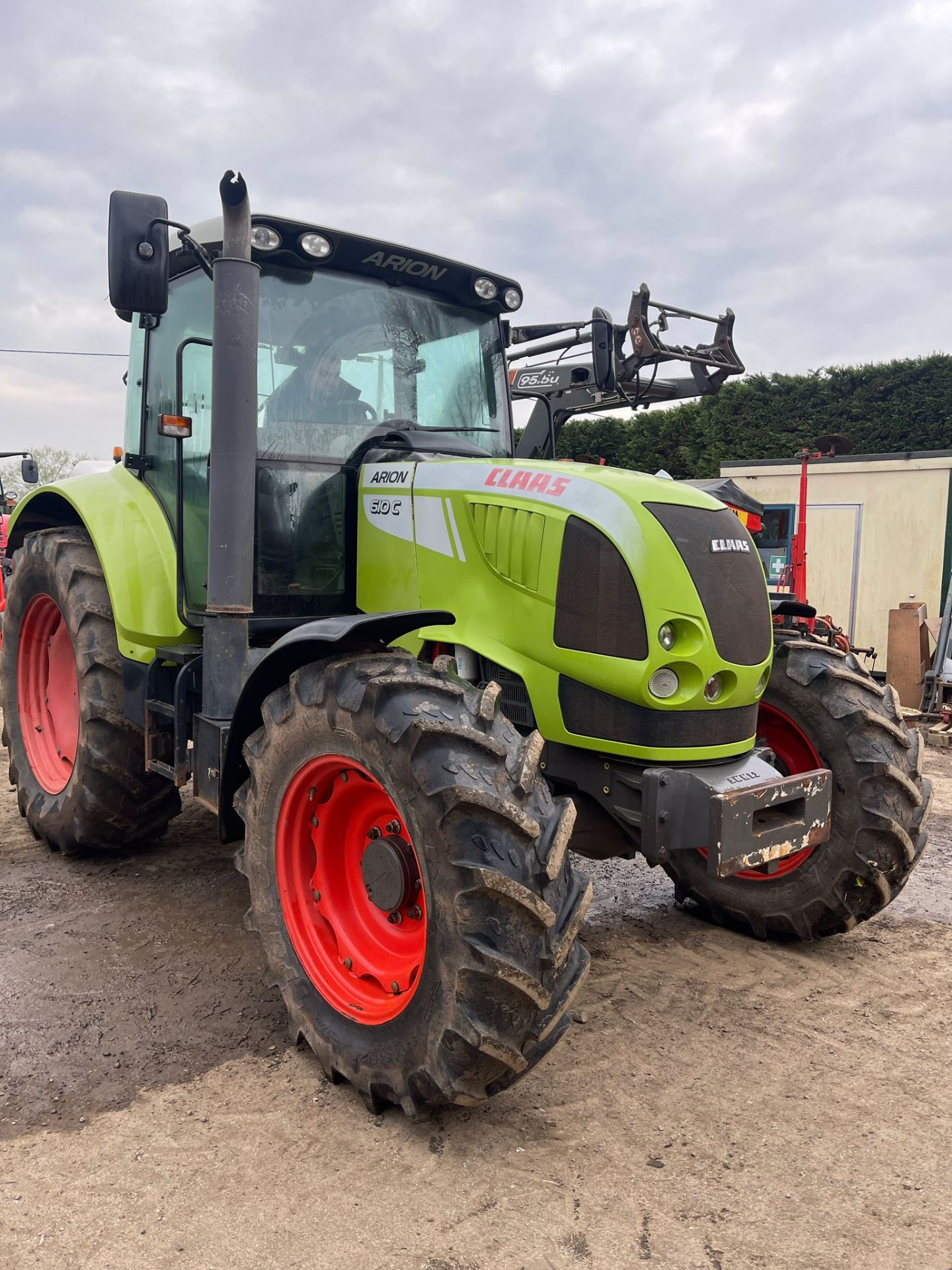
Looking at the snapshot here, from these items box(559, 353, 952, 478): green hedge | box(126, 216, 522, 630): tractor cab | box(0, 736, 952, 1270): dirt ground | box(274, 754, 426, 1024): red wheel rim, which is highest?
box(559, 353, 952, 478): green hedge

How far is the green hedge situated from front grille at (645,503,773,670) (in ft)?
37.9

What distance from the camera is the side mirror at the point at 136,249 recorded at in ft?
9.25

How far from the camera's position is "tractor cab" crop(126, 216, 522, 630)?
3.47 meters

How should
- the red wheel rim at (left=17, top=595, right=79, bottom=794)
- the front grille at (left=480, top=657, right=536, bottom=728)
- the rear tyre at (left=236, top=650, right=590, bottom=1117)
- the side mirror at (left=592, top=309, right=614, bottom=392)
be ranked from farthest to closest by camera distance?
the red wheel rim at (left=17, top=595, right=79, bottom=794), the side mirror at (left=592, top=309, right=614, bottom=392), the front grille at (left=480, top=657, right=536, bottom=728), the rear tyre at (left=236, top=650, right=590, bottom=1117)

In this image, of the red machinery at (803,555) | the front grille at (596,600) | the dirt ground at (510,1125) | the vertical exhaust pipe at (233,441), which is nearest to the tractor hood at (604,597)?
the front grille at (596,600)

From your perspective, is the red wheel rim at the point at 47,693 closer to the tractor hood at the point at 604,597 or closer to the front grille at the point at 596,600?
the tractor hood at the point at 604,597

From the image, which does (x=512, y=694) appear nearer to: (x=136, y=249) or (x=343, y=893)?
(x=343, y=893)

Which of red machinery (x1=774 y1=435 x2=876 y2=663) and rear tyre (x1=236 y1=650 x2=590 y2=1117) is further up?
red machinery (x1=774 y1=435 x2=876 y2=663)

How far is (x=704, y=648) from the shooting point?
2.86 meters

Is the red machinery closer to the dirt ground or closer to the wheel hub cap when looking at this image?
the dirt ground

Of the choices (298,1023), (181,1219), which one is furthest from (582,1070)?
(181,1219)

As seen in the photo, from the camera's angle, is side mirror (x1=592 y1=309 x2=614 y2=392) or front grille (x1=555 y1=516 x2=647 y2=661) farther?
side mirror (x1=592 y1=309 x2=614 y2=392)

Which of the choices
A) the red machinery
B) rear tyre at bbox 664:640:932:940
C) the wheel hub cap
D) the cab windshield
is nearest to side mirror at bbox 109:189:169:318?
the cab windshield

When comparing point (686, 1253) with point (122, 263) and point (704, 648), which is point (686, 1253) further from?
point (122, 263)
